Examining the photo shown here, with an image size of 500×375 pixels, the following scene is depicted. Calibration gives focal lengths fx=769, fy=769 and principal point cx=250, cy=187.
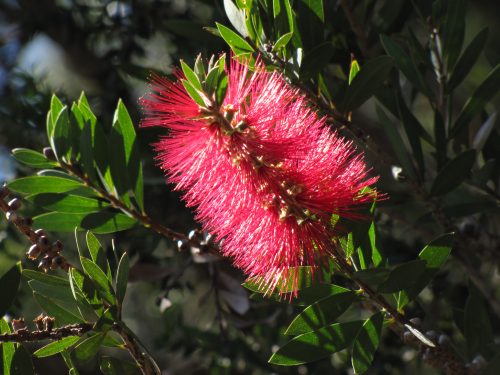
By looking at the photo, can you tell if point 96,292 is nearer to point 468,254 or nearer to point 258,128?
point 258,128

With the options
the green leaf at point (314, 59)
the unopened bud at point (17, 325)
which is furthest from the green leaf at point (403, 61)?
the unopened bud at point (17, 325)

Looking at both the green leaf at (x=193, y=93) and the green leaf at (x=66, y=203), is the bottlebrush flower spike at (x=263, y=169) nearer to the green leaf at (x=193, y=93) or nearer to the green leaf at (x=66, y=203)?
the green leaf at (x=193, y=93)

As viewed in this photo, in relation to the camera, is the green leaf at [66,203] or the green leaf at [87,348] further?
the green leaf at [66,203]

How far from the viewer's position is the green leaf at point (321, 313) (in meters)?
1.26

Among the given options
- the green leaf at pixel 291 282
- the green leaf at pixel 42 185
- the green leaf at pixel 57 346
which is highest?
the green leaf at pixel 42 185

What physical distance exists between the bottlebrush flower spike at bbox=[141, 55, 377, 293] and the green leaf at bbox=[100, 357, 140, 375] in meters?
0.26

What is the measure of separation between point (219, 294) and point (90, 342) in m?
1.04

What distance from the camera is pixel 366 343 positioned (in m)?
1.26

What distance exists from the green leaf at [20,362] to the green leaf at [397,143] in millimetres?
818

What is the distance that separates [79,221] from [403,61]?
739mm

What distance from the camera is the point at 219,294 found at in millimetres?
2250

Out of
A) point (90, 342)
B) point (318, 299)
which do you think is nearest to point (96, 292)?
point (90, 342)

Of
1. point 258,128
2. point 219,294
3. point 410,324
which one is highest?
point 258,128

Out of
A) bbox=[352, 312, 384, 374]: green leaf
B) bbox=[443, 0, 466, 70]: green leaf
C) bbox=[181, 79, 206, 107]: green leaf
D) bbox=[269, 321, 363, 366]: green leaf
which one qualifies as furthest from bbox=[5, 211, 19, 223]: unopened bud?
bbox=[443, 0, 466, 70]: green leaf
